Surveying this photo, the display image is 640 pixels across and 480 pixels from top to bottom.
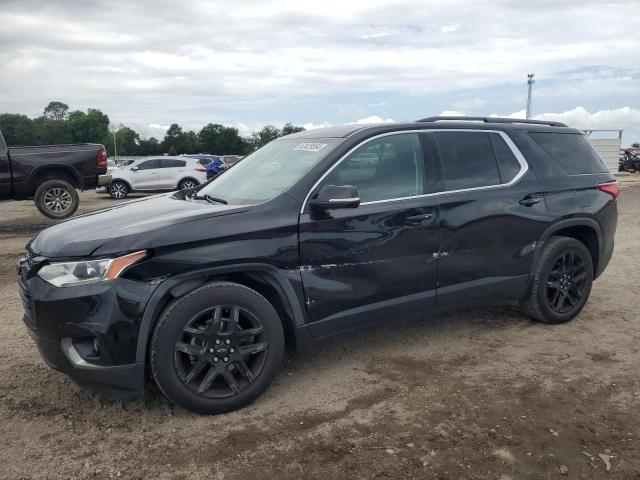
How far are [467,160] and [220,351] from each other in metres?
2.40

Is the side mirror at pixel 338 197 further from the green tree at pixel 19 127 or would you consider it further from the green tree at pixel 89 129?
the green tree at pixel 89 129

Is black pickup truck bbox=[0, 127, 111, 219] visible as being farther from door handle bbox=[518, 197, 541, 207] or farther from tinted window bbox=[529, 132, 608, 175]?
Result: door handle bbox=[518, 197, 541, 207]

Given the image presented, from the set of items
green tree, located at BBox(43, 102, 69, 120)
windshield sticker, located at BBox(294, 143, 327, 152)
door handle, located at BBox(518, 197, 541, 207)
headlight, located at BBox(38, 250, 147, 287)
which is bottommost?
headlight, located at BBox(38, 250, 147, 287)

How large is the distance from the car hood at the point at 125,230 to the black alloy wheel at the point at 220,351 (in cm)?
50

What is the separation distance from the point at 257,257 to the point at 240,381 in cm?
76

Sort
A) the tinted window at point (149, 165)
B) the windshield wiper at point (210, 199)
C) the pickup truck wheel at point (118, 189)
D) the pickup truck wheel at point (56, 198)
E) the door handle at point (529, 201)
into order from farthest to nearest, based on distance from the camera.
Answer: the tinted window at point (149, 165), the pickup truck wheel at point (118, 189), the pickup truck wheel at point (56, 198), the door handle at point (529, 201), the windshield wiper at point (210, 199)

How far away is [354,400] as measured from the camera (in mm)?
→ 3617

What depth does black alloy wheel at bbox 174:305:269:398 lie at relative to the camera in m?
3.27

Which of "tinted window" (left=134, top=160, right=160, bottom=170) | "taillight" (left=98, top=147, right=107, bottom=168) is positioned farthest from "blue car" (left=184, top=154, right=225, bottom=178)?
"taillight" (left=98, top=147, right=107, bottom=168)

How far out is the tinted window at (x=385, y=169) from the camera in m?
3.88

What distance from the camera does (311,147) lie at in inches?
164

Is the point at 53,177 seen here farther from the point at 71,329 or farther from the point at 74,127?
the point at 74,127

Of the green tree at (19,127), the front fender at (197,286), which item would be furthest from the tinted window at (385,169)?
the green tree at (19,127)

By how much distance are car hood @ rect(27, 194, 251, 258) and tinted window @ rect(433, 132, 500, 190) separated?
1.64 meters
